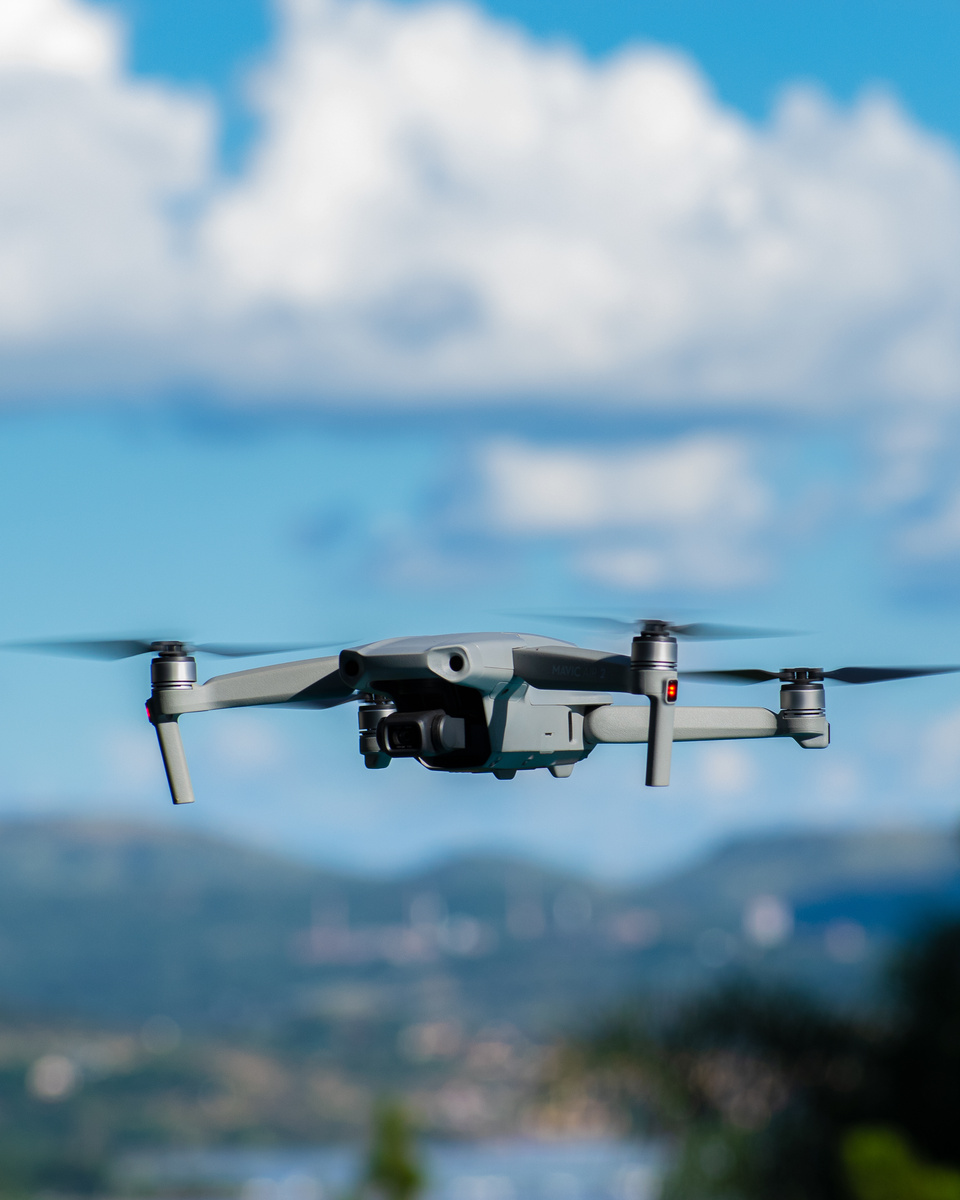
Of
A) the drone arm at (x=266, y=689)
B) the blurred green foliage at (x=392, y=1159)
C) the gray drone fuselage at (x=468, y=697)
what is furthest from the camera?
the blurred green foliage at (x=392, y=1159)

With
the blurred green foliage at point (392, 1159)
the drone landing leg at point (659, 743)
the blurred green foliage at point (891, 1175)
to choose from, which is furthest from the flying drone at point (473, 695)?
the blurred green foliage at point (392, 1159)

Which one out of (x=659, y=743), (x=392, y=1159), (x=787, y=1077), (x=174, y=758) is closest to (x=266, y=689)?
(x=174, y=758)

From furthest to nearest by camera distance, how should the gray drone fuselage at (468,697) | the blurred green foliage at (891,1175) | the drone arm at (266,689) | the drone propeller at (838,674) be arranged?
1. the blurred green foliage at (891,1175)
2. the drone propeller at (838,674)
3. the drone arm at (266,689)
4. the gray drone fuselage at (468,697)

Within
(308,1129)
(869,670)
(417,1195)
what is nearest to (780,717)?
(869,670)

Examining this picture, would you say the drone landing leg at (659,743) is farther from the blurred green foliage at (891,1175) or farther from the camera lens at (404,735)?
the blurred green foliage at (891,1175)

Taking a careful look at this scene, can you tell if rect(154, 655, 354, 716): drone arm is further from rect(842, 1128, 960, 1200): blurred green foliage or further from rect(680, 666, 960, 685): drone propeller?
rect(842, 1128, 960, 1200): blurred green foliage

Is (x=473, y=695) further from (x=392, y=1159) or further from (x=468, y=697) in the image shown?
(x=392, y=1159)

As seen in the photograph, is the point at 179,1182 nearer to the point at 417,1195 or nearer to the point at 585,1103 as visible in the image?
the point at 417,1195
